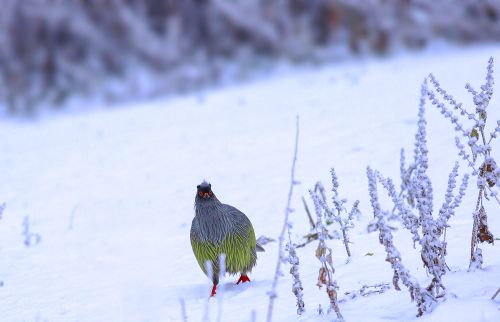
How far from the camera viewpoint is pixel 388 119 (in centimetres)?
890

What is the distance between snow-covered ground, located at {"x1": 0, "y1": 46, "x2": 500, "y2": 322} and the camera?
14.6 feet

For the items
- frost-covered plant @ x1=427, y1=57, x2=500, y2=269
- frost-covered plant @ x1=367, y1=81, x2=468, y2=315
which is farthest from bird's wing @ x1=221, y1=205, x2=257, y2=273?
frost-covered plant @ x1=427, y1=57, x2=500, y2=269

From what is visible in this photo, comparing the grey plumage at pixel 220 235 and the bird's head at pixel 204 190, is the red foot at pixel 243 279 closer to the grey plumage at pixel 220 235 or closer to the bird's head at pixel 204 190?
the grey plumage at pixel 220 235

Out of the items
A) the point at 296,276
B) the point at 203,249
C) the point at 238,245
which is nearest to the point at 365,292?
the point at 296,276

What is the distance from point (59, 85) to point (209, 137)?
20.9 feet

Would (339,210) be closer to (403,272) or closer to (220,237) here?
(220,237)

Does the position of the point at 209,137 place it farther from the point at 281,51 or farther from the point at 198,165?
the point at 281,51

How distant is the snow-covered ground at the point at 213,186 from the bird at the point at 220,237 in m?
0.16

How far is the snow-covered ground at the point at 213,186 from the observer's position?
14.6 ft

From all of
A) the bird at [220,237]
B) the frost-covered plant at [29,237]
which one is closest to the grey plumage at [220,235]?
the bird at [220,237]

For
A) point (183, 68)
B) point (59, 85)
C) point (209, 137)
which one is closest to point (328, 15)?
point (183, 68)

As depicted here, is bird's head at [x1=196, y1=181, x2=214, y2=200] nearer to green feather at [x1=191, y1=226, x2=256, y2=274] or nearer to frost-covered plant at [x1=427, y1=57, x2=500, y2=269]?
green feather at [x1=191, y1=226, x2=256, y2=274]

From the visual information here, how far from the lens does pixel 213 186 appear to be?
7.87 m

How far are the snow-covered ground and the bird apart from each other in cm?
16
